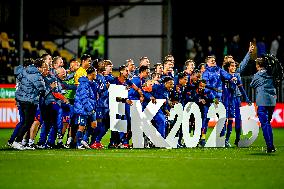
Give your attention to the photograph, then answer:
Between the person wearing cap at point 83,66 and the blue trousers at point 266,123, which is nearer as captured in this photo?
the blue trousers at point 266,123

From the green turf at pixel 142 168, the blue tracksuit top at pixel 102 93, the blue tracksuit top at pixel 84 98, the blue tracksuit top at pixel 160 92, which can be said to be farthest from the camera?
the blue tracksuit top at pixel 160 92

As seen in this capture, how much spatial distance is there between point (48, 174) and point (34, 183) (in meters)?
1.16

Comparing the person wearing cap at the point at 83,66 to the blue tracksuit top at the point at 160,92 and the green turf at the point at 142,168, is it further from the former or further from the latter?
the green turf at the point at 142,168

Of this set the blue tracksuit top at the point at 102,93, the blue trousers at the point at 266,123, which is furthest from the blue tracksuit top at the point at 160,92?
the blue trousers at the point at 266,123

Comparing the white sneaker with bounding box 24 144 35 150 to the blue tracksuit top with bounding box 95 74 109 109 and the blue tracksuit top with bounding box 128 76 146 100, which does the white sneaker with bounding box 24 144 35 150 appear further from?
the blue tracksuit top with bounding box 128 76 146 100

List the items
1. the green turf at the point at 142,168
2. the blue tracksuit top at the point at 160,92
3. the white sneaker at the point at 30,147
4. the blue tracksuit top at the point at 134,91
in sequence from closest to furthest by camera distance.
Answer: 1. the green turf at the point at 142,168
2. the white sneaker at the point at 30,147
3. the blue tracksuit top at the point at 134,91
4. the blue tracksuit top at the point at 160,92

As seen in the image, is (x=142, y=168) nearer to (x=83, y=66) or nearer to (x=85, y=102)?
(x=85, y=102)

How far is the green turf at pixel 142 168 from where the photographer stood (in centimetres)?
Answer: 1359

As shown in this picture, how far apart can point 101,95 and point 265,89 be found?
3957 millimetres

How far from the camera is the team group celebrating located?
64.5 feet

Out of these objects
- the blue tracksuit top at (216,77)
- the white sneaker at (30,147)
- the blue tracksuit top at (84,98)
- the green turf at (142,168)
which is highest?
the blue tracksuit top at (216,77)

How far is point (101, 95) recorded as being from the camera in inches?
814

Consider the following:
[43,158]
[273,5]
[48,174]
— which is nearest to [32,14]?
[273,5]

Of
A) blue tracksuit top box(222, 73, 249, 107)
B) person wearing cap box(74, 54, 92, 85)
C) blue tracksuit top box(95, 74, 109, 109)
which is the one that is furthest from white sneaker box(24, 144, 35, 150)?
blue tracksuit top box(222, 73, 249, 107)
